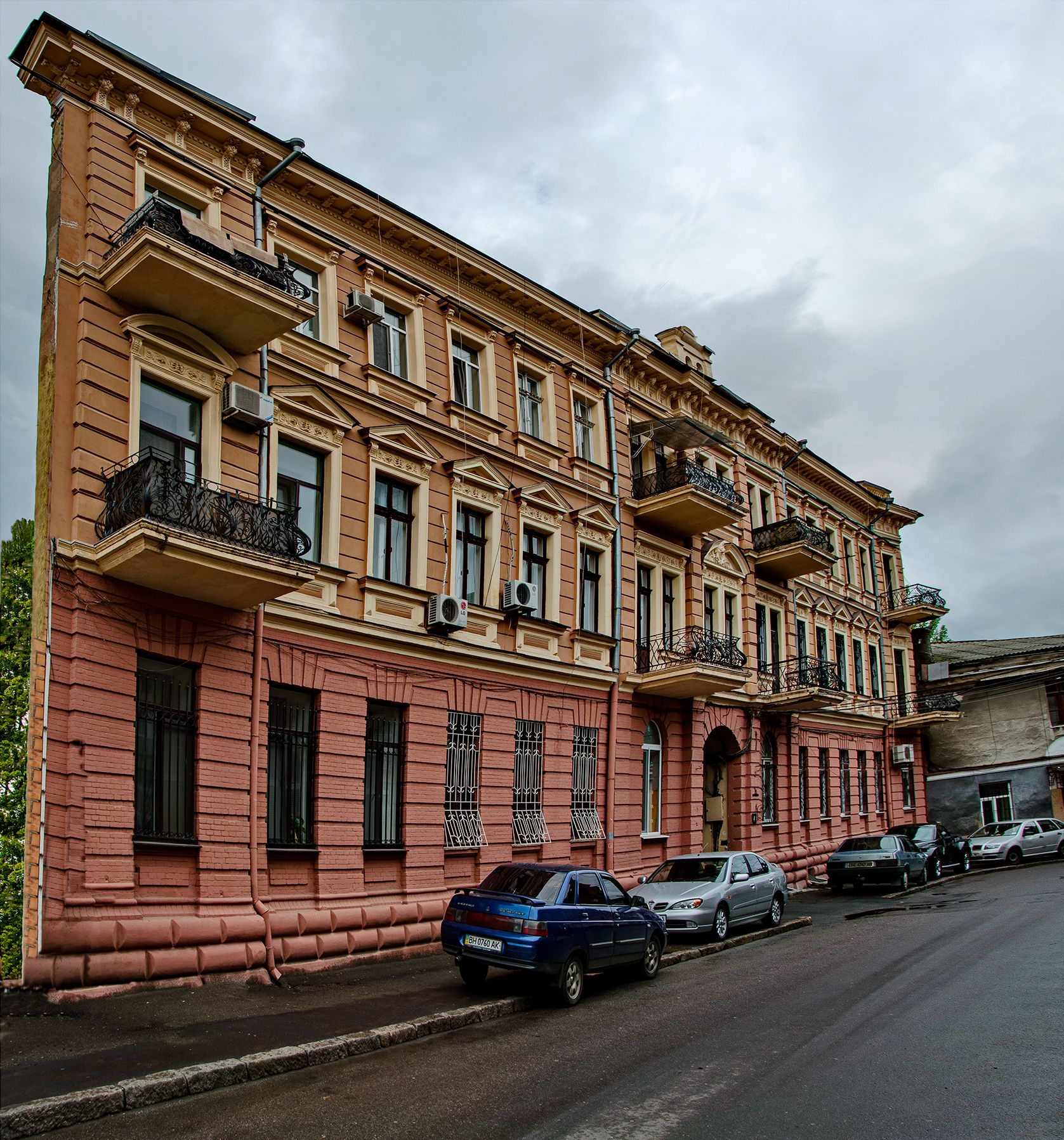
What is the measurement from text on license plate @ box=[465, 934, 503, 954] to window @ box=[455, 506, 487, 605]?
23.2ft

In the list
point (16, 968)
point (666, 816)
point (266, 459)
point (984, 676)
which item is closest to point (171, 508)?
point (266, 459)

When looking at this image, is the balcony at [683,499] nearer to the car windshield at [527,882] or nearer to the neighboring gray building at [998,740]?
the car windshield at [527,882]

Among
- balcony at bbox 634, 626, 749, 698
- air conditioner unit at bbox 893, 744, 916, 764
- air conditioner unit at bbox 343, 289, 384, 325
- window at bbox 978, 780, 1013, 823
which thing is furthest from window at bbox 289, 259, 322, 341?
window at bbox 978, 780, 1013, 823

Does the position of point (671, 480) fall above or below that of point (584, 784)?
above

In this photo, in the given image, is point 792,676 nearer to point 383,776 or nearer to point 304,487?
point 383,776

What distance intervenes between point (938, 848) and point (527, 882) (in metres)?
21.0

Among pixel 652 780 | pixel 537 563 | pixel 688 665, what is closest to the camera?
pixel 537 563

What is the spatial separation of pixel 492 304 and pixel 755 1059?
14.6 metres

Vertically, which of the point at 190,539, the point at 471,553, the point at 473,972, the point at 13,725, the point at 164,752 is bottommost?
the point at 473,972

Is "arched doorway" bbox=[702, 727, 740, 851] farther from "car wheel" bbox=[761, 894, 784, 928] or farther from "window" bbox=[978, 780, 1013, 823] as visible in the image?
"window" bbox=[978, 780, 1013, 823]

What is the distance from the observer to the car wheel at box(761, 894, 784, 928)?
1844cm

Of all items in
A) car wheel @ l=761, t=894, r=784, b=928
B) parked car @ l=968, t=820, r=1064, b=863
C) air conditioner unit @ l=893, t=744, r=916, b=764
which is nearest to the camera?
car wheel @ l=761, t=894, r=784, b=928

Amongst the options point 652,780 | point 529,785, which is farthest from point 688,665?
point 529,785

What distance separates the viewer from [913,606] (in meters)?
38.2
